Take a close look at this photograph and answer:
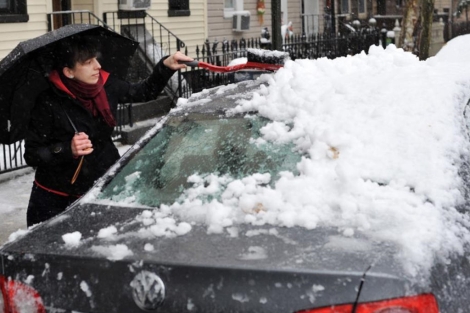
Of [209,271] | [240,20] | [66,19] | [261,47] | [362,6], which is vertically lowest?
[209,271]

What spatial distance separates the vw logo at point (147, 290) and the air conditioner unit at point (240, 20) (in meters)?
18.2

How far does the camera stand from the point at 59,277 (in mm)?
2717

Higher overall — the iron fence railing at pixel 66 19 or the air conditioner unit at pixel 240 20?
the air conditioner unit at pixel 240 20

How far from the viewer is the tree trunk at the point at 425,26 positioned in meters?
16.2

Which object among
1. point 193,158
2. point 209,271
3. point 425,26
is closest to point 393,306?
point 209,271

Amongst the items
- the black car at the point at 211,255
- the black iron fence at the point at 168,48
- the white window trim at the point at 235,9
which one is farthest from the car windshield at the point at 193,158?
the white window trim at the point at 235,9

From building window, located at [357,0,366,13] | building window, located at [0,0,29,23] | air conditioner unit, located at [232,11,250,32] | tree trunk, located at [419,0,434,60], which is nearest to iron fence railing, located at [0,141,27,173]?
building window, located at [0,0,29,23]

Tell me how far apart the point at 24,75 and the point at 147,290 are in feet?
7.17

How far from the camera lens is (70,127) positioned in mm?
4336

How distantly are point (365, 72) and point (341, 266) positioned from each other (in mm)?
1746

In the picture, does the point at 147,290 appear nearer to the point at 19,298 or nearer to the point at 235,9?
the point at 19,298

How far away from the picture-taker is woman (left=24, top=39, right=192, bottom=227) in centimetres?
429

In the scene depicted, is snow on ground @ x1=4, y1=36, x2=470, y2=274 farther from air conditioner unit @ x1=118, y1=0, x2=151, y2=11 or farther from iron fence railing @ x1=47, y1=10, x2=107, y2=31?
air conditioner unit @ x1=118, y1=0, x2=151, y2=11

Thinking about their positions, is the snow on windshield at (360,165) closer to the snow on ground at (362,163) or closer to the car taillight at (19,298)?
the snow on ground at (362,163)
